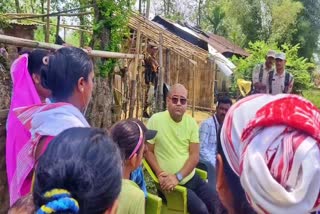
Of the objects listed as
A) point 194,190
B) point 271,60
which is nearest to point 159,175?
point 194,190

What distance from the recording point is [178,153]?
14.3 ft

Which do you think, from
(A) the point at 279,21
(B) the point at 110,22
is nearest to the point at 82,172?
(B) the point at 110,22

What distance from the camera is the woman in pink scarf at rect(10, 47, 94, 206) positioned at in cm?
225

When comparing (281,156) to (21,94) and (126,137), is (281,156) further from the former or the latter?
(21,94)

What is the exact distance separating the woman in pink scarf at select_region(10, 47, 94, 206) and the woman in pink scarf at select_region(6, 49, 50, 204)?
0.11m

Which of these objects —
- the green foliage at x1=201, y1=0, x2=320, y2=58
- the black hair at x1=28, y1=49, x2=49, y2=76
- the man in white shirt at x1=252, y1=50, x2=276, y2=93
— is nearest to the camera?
the black hair at x1=28, y1=49, x2=49, y2=76

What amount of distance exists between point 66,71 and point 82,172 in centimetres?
123

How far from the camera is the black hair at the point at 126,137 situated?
2822 millimetres

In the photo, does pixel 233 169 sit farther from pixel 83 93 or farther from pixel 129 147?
pixel 129 147

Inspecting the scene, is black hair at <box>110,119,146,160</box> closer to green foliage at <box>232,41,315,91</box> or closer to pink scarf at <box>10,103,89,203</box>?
pink scarf at <box>10,103,89,203</box>

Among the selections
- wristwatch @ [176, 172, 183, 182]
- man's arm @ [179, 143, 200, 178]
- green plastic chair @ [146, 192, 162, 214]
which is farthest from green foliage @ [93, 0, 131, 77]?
green plastic chair @ [146, 192, 162, 214]

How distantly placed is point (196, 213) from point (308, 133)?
2917 mm

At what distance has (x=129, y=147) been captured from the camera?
2826 mm

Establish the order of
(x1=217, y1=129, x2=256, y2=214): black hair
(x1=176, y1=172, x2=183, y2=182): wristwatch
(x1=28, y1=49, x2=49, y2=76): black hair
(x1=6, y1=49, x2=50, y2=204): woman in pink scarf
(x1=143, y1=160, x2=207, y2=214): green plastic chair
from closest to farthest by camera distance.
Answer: (x1=217, y1=129, x2=256, y2=214): black hair
(x1=6, y1=49, x2=50, y2=204): woman in pink scarf
(x1=28, y1=49, x2=49, y2=76): black hair
(x1=143, y1=160, x2=207, y2=214): green plastic chair
(x1=176, y1=172, x2=183, y2=182): wristwatch
